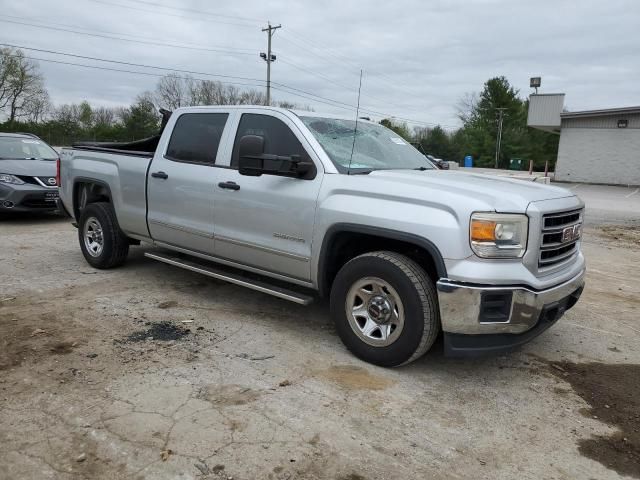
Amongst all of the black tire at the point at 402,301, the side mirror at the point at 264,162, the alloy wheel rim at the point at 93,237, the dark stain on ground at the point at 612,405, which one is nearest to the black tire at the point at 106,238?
the alloy wheel rim at the point at 93,237

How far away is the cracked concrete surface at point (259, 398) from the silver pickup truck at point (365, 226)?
16.0 inches

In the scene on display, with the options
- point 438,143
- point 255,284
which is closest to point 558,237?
point 255,284

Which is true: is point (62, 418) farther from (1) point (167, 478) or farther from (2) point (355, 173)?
(2) point (355, 173)

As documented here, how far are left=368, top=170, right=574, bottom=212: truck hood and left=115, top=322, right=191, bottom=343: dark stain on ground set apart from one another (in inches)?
81.7

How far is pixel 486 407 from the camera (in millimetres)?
3439

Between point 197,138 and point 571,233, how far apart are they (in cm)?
350

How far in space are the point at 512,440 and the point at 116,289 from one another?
4.22 metres

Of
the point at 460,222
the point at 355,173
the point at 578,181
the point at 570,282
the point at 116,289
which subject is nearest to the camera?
the point at 460,222

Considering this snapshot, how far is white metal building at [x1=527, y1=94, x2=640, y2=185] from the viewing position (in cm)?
2614

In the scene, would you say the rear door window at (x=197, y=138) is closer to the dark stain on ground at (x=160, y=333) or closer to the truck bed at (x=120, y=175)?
the truck bed at (x=120, y=175)

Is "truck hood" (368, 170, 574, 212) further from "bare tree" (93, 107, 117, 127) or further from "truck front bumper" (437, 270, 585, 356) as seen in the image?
"bare tree" (93, 107, 117, 127)

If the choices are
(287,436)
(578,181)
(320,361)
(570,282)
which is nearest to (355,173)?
(320,361)

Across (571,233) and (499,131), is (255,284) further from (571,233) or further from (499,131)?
(499,131)

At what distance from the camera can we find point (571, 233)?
3965mm
